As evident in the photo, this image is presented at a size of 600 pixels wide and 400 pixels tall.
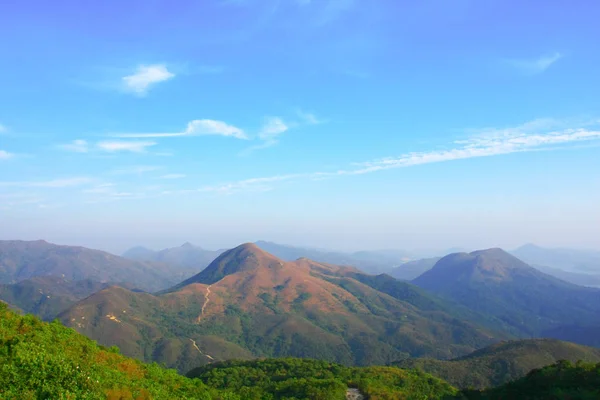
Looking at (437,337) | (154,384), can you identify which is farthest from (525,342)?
(154,384)

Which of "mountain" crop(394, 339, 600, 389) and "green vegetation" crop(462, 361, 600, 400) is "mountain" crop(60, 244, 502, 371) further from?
"green vegetation" crop(462, 361, 600, 400)

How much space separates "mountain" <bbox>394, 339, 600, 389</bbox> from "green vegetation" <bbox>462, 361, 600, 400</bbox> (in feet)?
200

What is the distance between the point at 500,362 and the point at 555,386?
8442 cm

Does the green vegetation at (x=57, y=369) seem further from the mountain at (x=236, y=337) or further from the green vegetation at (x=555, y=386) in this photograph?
the mountain at (x=236, y=337)

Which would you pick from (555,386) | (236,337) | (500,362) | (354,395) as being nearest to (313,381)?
(354,395)

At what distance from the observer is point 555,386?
106 ft

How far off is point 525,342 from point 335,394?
4171 inches

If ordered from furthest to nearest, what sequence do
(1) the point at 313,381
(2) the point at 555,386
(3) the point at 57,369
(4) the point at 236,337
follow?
(4) the point at 236,337 → (1) the point at 313,381 → (2) the point at 555,386 → (3) the point at 57,369

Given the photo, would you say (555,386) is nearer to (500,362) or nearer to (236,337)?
(500,362)

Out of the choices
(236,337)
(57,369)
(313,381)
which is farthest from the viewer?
(236,337)

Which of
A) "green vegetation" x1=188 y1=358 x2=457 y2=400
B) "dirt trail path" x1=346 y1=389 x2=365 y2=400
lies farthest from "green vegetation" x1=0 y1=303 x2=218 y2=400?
"dirt trail path" x1=346 y1=389 x2=365 y2=400

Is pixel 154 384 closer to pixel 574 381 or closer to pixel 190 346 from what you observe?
pixel 574 381

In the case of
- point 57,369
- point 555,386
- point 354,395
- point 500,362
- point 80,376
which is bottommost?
point 500,362

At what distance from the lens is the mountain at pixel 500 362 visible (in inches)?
3770
